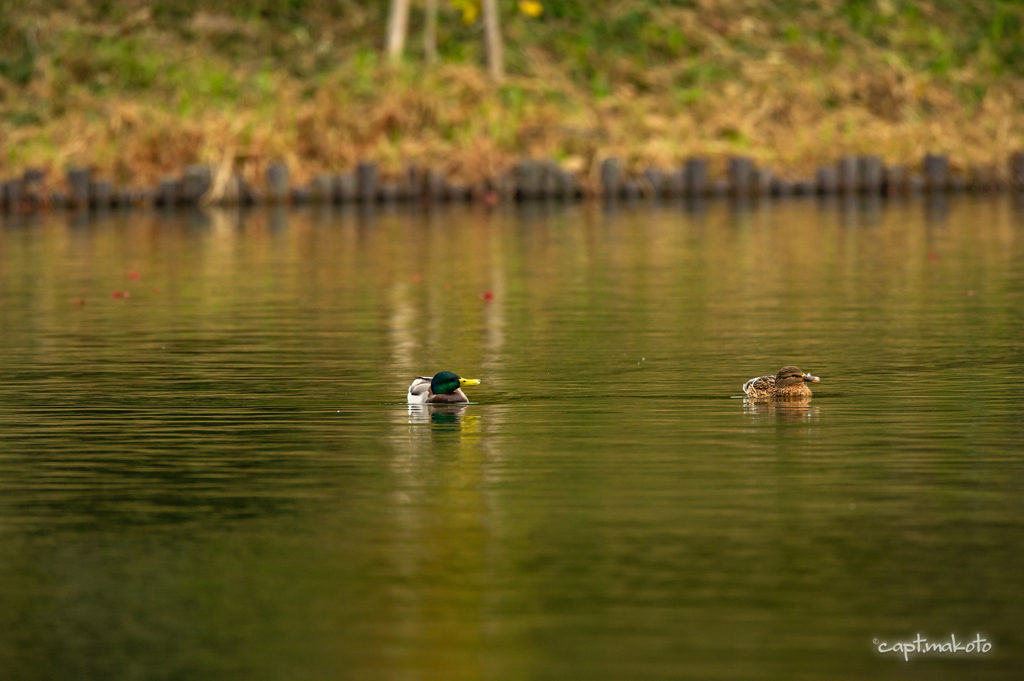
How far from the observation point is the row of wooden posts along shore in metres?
48.6

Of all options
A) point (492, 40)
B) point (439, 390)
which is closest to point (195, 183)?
point (492, 40)

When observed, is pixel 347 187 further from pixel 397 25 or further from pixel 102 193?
pixel 397 25

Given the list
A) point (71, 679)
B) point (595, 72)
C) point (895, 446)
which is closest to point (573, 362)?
point (895, 446)

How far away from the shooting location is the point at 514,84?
5447 cm

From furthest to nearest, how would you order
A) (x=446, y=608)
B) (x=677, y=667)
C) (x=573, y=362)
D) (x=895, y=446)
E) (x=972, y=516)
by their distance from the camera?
(x=573, y=362) → (x=895, y=446) → (x=972, y=516) → (x=446, y=608) → (x=677, y=667)

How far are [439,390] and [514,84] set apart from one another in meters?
39.0

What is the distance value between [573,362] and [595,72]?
40820mm

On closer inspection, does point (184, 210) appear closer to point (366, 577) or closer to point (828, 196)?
point (828, 196)

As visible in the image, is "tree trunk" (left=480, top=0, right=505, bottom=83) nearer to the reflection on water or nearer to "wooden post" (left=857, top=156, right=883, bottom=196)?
"wooden post" (left=857, top=156, right=883, bottom=196)

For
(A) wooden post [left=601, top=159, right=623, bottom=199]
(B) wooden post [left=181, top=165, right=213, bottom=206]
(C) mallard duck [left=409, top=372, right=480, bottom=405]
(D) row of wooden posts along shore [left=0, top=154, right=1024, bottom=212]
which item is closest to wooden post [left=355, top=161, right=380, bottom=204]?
(D) row of wooden posts along shore [left=0, top=154, right=1024, bottom=212]

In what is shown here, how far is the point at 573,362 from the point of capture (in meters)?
19.2

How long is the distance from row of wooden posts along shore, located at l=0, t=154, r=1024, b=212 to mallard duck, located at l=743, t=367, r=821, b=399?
3341cm

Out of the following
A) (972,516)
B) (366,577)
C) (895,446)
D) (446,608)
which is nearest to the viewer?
(446,608)

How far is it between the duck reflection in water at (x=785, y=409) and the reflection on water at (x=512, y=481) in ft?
0.15
